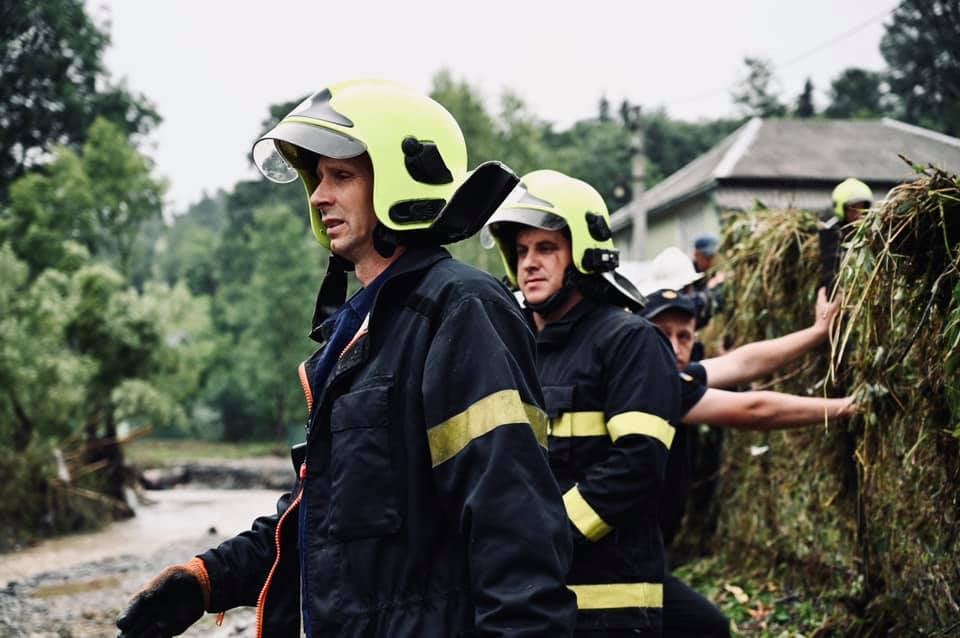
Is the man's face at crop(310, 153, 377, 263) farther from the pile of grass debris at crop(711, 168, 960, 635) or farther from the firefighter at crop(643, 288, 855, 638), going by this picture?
the firefighter at crop(643, 288, 855, 638)

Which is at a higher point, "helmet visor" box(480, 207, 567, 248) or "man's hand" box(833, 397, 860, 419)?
"helmet visor" box(480, 207, 567, 248)

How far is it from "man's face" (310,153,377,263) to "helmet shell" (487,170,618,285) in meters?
1.55

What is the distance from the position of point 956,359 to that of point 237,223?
2827 inches

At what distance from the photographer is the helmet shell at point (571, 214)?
4094mm

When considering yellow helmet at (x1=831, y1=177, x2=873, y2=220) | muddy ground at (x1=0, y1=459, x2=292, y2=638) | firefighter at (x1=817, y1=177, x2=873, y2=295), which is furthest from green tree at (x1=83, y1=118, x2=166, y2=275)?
firefighter at (x1=817, y1=177, x2=873, y2=295)

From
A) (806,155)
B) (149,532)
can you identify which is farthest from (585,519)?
(806,155)

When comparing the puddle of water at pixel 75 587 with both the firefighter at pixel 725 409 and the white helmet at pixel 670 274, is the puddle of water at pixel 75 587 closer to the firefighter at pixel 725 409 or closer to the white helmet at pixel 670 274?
the white helmet at pixel 670 274

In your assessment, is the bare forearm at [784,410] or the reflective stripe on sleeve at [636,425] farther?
the bare forearm at [784,410]

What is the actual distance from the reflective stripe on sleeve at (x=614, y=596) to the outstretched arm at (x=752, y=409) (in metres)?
0.96

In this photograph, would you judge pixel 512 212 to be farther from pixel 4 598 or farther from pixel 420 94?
pixel 4 598

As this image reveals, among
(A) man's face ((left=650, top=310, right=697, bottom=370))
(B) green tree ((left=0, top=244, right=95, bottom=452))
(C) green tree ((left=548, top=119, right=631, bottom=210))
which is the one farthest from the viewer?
(C) green tree ((left=548, top=119, right=631, bottom=210))

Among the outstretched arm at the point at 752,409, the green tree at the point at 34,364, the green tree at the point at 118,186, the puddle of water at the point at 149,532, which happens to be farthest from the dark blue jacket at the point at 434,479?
the green tree at the point at 118,186

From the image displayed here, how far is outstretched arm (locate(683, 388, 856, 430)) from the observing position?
436 cm

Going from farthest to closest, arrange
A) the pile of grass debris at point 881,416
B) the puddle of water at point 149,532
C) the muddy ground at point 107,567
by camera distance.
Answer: the puddle of water at point 149,532 < the muddy ground at point 107,567 < the pile of grass debris at point 881,416
